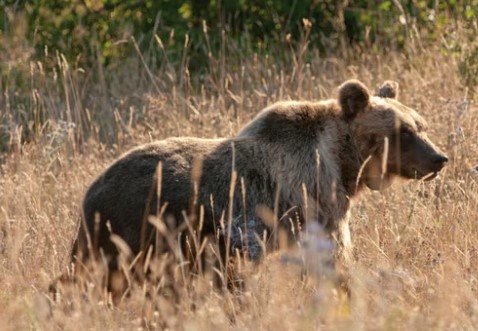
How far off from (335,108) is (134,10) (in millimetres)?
5482

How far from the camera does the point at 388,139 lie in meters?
6.31

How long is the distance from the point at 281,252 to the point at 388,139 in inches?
39.4

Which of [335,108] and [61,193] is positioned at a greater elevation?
[335,108]

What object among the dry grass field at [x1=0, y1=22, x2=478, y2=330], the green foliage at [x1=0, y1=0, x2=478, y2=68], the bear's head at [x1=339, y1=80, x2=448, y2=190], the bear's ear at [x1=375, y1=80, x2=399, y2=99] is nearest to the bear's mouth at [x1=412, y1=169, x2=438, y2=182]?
the bear's head at [x1=339, y1=80, x2=448, y2=190]

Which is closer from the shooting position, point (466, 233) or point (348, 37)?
point (466, 233)

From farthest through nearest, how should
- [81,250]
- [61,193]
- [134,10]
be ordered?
1. [134,10]
2. [61,193]
3. [81,250]

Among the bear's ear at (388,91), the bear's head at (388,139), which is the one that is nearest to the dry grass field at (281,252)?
the bear's head at (388,139)

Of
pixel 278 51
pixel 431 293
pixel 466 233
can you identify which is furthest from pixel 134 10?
pixel 431 293

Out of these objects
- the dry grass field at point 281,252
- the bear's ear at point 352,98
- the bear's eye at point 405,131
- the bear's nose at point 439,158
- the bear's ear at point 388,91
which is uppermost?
the bear's ear at point 352,98

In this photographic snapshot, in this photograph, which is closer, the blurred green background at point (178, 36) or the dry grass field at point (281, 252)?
the dry grass field at point (281, 252)

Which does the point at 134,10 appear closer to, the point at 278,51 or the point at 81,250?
the point at 278,51

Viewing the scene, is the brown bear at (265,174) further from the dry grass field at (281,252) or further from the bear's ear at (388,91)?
the dry grass field at (281,252)

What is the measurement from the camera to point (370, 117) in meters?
6.37

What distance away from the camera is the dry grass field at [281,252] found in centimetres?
439
